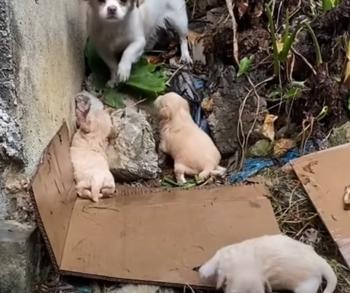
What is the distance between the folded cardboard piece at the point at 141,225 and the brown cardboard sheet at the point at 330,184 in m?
0.16

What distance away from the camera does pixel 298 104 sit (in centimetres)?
324

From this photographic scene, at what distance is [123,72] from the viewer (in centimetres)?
333

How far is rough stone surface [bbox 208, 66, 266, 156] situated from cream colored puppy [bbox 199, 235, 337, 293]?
3.11 feet

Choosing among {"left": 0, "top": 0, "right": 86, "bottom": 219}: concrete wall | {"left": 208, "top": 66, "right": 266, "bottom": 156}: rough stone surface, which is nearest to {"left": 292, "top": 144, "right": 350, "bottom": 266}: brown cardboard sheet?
{"left": 208, "top": 66, "right": 266, "bottom": 156}: rough stone surface

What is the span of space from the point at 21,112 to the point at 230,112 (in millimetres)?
1058

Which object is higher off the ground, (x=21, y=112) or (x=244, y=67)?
(x=21, y=112)

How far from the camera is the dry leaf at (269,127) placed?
3.18 metres

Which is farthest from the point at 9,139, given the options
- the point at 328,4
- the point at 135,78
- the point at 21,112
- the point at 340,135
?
the point at 328,4

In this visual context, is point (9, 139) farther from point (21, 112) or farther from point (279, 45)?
point (279, 45)

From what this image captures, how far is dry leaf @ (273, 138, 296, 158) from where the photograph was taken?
3.13 meters

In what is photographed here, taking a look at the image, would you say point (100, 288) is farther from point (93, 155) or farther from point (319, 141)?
point (319, 141)

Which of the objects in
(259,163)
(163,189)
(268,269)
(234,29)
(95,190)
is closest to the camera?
(268,269)

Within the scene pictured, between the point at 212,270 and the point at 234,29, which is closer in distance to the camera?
the point at 212,270

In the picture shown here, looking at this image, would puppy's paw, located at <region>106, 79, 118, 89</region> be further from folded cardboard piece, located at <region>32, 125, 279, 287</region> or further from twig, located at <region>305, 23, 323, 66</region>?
twig, located at <region>305, 23, 323, 66</region>
